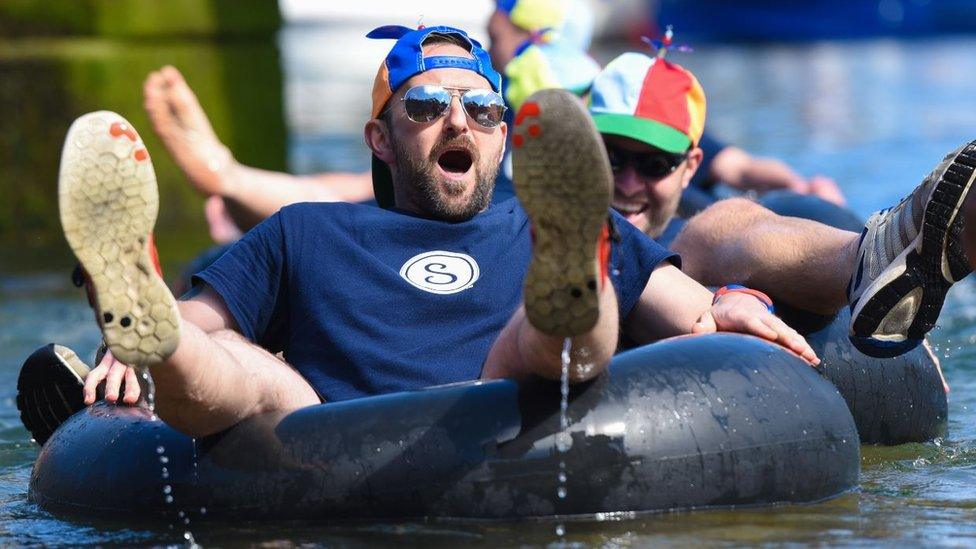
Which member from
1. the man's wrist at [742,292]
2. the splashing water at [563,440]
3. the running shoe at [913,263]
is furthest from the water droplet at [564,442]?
the running shoe at [913,263]

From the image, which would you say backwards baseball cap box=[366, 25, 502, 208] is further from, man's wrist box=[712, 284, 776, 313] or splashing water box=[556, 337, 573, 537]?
splashing water box=[556, 337, 573, 537]

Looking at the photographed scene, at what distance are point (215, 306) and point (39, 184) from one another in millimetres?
6262

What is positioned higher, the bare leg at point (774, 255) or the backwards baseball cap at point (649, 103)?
the backwards baseball cap at point (649, 103)

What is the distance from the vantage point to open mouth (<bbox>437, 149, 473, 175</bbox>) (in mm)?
4426

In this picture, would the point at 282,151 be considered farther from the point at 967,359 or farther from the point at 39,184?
the point at 967,359

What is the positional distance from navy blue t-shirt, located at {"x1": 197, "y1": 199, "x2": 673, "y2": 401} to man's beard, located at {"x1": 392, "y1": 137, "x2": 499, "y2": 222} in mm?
44

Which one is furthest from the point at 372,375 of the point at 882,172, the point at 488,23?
the point at 882,172

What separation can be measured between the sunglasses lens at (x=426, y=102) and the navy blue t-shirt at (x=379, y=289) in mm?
280

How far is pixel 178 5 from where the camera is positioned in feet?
34.8

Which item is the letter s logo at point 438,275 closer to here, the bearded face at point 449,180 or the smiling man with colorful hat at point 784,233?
the bearded face at point 449,180

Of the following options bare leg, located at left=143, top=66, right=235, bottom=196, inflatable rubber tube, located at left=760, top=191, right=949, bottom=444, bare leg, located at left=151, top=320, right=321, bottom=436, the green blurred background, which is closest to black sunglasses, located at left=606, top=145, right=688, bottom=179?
inflatable rubber tube, located at left=760, top=191, right=949, bottom=444

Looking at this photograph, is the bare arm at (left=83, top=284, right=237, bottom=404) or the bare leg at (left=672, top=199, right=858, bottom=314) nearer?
the bare arm at (left=83, top=284, right=237, bottom=404)

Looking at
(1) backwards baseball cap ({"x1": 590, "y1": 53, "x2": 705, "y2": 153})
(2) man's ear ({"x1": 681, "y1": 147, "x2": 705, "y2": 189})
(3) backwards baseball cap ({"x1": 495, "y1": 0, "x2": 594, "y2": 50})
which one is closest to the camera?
(1) backwards baseball cap ({"x1": 590, "y1": 53, "x2": 705, "y2": 153})

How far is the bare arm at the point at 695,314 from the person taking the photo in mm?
4215
